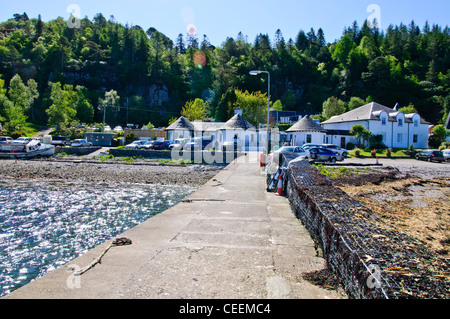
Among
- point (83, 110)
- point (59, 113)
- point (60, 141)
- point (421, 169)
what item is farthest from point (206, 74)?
point (421, 169)

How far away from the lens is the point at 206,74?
430 feet

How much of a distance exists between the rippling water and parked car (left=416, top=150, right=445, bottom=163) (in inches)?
1270

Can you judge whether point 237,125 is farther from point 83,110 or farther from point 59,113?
point 83,110

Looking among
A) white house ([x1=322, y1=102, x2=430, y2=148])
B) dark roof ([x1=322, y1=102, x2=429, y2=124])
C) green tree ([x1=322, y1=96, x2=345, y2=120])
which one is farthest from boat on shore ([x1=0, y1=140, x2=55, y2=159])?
green tree ([x1=322, y1=96, x2=345, y2=120])

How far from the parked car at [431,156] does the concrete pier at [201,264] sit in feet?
118

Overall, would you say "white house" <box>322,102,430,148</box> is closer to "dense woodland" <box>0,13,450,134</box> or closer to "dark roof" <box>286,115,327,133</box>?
"dark roof" <box>286,115,327,133</box>

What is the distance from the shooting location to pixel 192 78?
130125mm

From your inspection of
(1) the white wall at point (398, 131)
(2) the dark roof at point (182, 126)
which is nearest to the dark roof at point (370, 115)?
(1) the white wall at point (398, 131)

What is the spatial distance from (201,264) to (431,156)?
135 ft

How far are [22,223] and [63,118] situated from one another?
7028 cm

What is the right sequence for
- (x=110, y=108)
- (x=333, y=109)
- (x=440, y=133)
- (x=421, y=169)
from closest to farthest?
1. (x=421, y=169)
2. (x=440, y=133)
3. (x=333, y=109)
4. (x=110, y=108)
